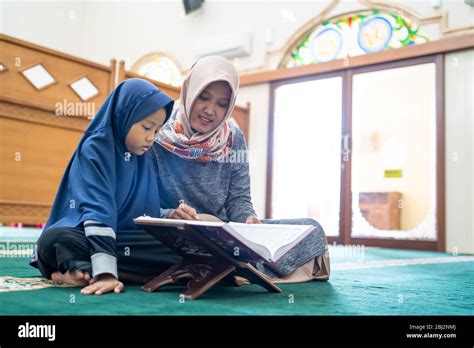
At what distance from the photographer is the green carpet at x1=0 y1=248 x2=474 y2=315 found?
108cm

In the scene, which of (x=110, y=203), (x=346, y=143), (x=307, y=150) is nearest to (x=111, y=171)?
(x=110, y=203)

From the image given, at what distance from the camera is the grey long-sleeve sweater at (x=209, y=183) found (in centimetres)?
176

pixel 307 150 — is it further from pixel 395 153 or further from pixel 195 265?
pixel 195 265

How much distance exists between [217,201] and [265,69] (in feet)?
15.5

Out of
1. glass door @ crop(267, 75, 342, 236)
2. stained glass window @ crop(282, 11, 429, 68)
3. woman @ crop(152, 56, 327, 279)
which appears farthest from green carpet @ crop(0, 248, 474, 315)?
glass door @ crop(267, 75, 342, 236)

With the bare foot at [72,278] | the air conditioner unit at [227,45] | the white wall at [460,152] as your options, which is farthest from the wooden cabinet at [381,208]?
the bare foot at [72,278]

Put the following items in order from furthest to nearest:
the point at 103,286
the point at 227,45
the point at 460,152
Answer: the point at 227,45 < the point at 460,152 < the point at 103,286

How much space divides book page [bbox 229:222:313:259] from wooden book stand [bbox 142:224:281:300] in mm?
83

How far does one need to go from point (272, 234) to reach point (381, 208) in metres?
5.83

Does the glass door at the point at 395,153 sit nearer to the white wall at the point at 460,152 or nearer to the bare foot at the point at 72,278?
the white wall at the point at 460,152

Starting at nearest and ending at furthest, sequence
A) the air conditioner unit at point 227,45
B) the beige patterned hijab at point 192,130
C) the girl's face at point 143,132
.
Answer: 1. the girl's face at point 143,132
2. the beige patterned hijab at point 192,130
3. the air conditioner unit at point 227,45

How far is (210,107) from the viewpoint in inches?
66.7

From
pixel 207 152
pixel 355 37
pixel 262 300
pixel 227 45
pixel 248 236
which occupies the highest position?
pixel 227 45

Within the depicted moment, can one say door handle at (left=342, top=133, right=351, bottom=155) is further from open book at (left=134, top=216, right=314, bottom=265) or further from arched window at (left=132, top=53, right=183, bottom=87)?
open book at (left=134, top=216, right=314, bottom=265)
